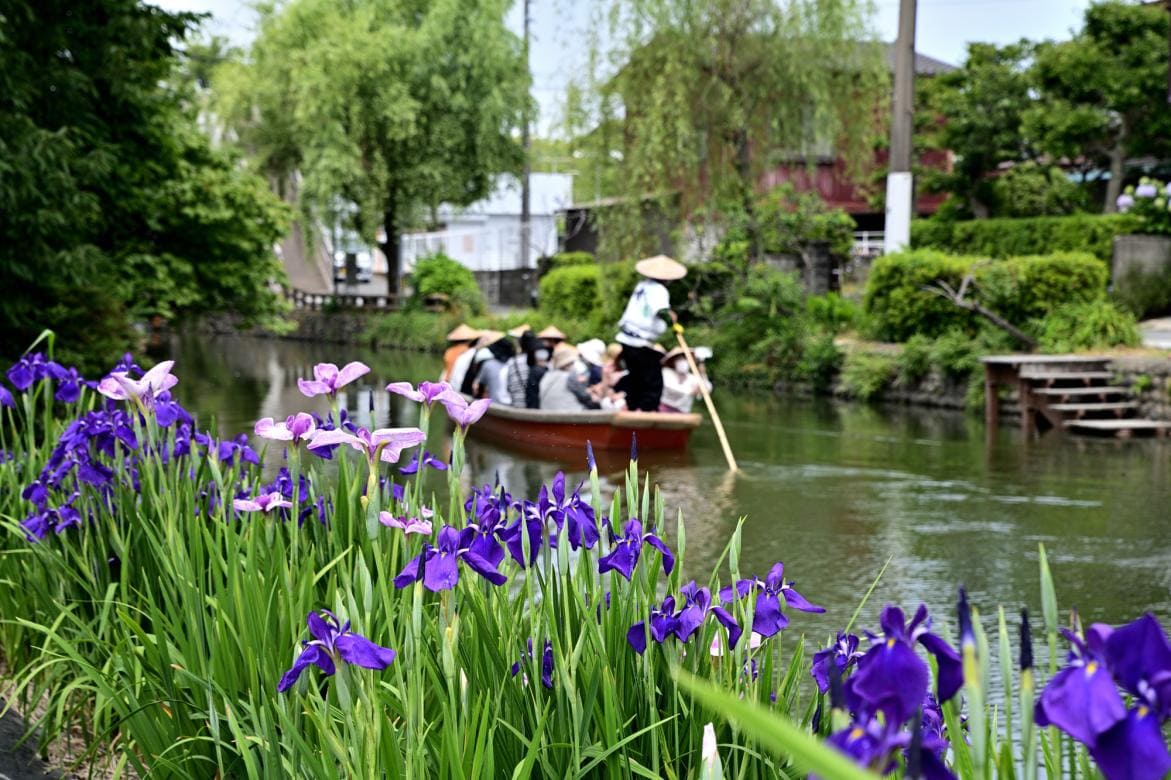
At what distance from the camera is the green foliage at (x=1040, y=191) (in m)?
32.2

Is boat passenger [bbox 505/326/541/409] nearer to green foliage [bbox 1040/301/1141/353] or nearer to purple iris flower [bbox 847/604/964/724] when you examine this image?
green foliage [bbox 1040/301/1141/353]

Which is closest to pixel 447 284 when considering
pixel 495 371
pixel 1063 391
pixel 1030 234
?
pixel 1030 234

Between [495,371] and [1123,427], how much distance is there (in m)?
6.78

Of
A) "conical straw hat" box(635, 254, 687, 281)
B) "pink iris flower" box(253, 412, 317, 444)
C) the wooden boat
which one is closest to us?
"pink iris flower" box(253, 412, 317, 444)

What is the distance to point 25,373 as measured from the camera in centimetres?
497

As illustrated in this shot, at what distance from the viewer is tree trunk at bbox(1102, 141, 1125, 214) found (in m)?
31.6

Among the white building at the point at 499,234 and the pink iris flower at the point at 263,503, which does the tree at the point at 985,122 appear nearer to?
the white building at the point at 499,234

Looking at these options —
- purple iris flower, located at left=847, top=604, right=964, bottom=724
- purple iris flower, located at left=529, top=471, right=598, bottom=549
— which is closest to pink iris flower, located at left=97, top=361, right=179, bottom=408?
purple iris flower, located at left=529, top=471, right=598, bottom=549

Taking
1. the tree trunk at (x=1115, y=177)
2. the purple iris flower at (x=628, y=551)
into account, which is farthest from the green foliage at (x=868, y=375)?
the purple iris flower at (x=628, y=551)

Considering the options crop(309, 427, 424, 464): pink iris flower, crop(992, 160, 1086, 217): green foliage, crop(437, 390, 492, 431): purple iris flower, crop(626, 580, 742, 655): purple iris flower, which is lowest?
crop(626, 580, 742, 655): purple iris flower

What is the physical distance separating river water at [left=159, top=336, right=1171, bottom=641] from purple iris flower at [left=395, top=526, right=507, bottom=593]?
985mm

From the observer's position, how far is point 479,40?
36281 mm

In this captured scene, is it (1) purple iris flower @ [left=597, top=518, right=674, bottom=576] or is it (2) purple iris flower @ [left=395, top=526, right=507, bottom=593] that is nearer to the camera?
(2) purple iris flower @ [left=395, top=526, right=507, bottom=593]

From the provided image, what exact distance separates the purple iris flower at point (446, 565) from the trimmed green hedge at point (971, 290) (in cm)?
1788
